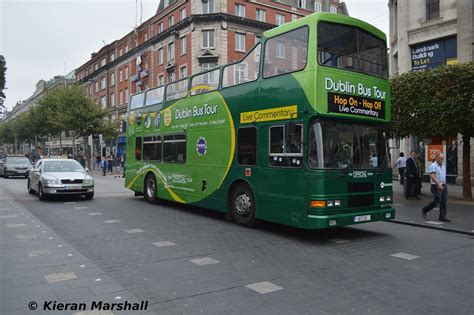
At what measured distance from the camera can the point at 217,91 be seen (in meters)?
10.7

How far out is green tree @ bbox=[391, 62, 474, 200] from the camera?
1341 centimetres

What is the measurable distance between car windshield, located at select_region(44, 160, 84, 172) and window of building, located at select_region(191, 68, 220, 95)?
251 inches

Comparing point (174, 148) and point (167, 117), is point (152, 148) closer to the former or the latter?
point (167, 117)

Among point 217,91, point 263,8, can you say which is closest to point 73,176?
point 217,91

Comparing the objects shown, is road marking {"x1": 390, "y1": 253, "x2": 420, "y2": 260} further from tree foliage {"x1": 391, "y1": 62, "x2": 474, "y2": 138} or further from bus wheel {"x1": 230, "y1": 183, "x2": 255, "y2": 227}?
tree foliage {"x1": 391, "y1": 62, "x2": 474, "y2": 138}

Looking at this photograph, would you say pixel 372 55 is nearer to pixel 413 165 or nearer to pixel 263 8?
pixel 413 165

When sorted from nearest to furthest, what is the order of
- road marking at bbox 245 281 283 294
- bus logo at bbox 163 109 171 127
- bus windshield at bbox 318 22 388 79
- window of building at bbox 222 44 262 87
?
1. road marking at bbox 245 281 283 294
2. bus windshield at bbox 318 22 388 79
3. window of building at bbox 222 44 262 87
4. bus logo at bbox 163 109 171 127

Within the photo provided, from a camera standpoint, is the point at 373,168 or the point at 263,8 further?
the point at 263,8

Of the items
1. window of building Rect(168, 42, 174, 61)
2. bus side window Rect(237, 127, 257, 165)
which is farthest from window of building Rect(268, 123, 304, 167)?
window of building Rect(168, 42, 174, 61)

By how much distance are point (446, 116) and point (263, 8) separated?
108ft

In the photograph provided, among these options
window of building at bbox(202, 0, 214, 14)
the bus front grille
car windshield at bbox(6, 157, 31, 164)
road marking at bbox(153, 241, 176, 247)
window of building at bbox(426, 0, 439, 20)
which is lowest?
road marking at bbox(153, 241, 176, 247)

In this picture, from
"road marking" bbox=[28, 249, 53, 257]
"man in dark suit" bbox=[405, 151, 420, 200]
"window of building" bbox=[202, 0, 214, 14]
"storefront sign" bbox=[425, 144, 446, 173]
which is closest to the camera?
"road marking" bbox=[28, 249, 53, 257]

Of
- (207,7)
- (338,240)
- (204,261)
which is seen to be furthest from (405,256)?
(207,7)

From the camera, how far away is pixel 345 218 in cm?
798
